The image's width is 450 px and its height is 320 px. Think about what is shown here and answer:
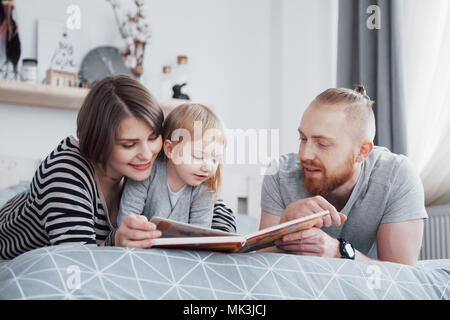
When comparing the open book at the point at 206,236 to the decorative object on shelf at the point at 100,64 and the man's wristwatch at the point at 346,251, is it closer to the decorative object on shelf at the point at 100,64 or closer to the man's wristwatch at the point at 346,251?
the man's wristwatch at the point at 346,251

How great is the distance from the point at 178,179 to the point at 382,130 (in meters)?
1.20

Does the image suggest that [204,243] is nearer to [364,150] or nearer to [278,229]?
[278,229]

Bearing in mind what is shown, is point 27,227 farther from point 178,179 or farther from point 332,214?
point 332,214

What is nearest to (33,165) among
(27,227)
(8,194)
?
(8,194)

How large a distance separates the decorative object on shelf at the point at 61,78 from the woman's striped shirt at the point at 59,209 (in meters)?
1.21

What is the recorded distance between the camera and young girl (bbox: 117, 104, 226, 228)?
1.12 meters

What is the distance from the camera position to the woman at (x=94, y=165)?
0.95 m

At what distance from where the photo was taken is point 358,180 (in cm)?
124

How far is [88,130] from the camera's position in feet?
3.28

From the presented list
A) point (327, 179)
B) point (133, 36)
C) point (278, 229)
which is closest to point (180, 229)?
point (278, 229)

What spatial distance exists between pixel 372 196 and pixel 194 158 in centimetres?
47

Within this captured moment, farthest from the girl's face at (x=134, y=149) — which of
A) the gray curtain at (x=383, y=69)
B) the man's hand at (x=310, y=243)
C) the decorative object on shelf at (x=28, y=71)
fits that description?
the decorative object on shelf at (x=28, y=71)

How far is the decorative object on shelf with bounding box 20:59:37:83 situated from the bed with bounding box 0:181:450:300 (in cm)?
166

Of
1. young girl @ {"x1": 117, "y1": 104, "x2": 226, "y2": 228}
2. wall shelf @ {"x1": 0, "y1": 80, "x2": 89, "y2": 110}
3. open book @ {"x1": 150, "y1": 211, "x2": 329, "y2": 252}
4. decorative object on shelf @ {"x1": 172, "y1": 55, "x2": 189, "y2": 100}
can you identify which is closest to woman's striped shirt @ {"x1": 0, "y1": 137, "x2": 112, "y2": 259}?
young girl @ {"x1": 117, "y1": 104, "x2": 226, "y2": 228}
